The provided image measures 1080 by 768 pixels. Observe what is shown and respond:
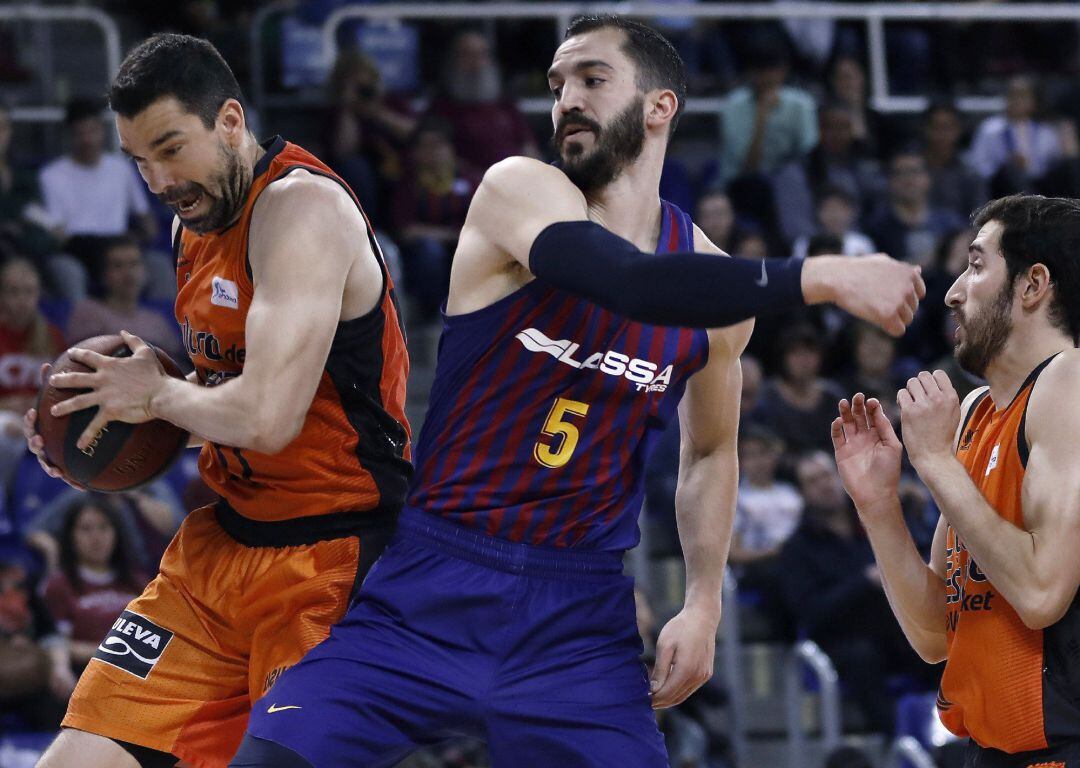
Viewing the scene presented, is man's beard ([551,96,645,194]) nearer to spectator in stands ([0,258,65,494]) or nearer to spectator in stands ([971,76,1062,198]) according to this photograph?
spectator in stands ([0,258,65,494])

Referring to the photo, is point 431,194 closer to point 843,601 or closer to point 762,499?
point 762,499

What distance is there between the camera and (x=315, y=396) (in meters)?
4.47

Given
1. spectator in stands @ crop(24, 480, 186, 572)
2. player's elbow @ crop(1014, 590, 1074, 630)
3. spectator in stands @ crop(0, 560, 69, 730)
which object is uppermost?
player's elbow @ crop(1014, 590, 1074, 630)

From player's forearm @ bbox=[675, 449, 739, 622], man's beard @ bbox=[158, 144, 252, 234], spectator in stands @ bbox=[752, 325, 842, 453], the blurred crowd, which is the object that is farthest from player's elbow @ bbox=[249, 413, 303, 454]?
spectator in stands @ bbox=[752, 325, 842, 453]

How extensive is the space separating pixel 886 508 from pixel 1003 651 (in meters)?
0.46

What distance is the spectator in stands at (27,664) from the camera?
7688mm

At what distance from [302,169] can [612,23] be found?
0.88 metres

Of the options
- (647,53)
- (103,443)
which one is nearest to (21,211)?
(103,443)

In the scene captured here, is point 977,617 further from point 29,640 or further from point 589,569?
point 29,640

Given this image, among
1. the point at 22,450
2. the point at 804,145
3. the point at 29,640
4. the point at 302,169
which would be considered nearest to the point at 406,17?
the point at 804,145

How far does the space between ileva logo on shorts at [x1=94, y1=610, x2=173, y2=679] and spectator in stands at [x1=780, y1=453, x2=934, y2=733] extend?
4966 millimetres

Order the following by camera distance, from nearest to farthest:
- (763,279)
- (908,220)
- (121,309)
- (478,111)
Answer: (763,279)
(121,309)
(478,111)
(908,220)

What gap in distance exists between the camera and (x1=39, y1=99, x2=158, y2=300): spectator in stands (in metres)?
10.1

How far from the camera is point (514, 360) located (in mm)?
4121
